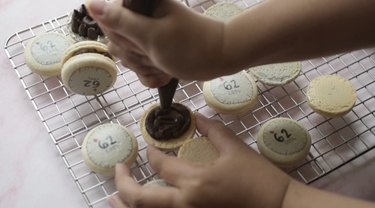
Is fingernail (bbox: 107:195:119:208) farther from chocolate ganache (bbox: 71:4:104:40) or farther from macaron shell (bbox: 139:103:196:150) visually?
chocolate ganache (bbox: 71:4:104:40)

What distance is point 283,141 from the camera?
0.68 metres

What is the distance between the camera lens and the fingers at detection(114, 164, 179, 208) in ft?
1.95

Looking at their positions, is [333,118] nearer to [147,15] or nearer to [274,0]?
[274,0]

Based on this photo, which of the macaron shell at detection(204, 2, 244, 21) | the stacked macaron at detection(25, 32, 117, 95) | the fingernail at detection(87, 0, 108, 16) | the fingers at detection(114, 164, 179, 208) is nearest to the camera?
the fingernail at detection(87, 0, 108, 16)

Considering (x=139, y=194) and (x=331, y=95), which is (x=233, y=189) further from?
(x=331, y=95)

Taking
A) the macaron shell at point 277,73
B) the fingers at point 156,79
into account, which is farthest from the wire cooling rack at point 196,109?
the fingers at point 156,79

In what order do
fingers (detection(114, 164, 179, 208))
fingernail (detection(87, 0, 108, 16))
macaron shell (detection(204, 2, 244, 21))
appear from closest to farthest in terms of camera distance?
1. fingernail (detection(87, 0, 108, 16))
2. fingers (detection(114, 164, 179, 208))
3. macaron shell (detection(204, 2, 244, 21))

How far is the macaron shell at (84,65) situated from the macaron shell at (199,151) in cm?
14

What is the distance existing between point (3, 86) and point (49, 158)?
143mm

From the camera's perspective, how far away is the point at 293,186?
1.96 ft

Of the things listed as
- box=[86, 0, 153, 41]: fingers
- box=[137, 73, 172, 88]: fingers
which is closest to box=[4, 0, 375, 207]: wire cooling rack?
box=[137, 73, 172, 88]: fingers

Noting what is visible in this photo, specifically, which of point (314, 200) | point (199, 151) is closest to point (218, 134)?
point (199, 151)

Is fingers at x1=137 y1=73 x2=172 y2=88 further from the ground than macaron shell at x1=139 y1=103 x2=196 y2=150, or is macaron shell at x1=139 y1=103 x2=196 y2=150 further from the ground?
fingers at x1=137 y1=73 x2=172 y2=88

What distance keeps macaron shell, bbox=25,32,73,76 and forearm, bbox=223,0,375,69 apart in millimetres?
289
